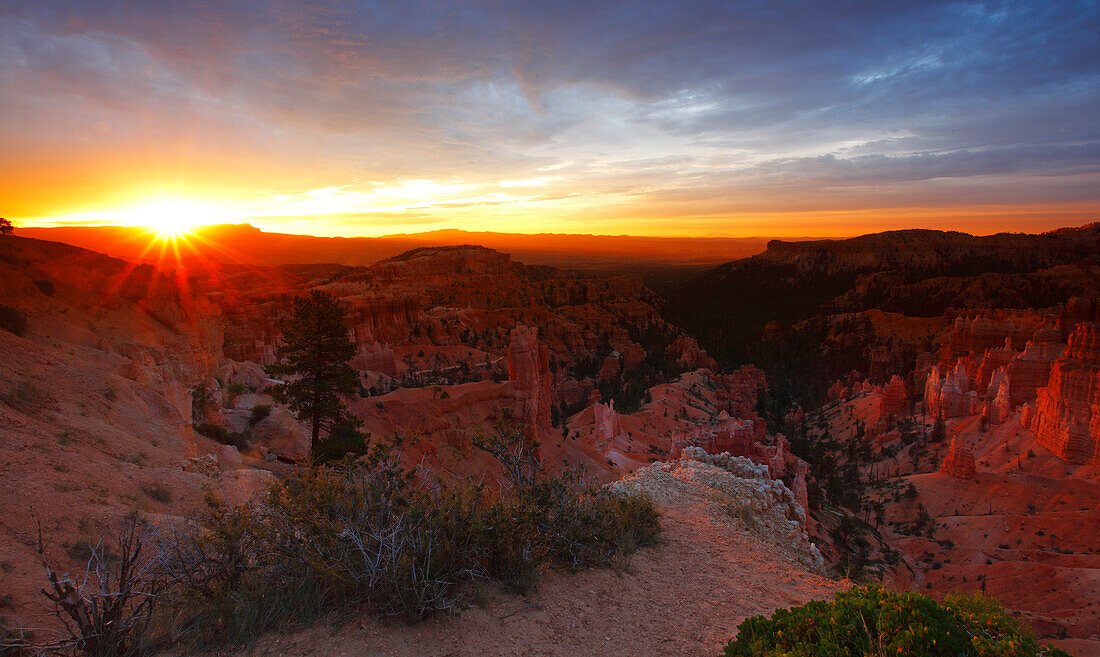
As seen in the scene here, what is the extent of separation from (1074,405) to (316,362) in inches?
1484

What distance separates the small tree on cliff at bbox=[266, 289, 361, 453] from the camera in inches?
516

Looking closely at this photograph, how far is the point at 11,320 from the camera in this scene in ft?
35.9

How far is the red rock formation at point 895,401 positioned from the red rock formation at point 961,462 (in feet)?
46.4

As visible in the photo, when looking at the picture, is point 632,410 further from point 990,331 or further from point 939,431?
point 990,331

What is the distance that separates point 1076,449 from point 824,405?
27.2 metres

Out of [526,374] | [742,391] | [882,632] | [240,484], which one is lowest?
[742,391]

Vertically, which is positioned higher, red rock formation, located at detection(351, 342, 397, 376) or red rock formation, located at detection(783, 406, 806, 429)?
red rock formation, located at detection(351, 342, 397, 376)

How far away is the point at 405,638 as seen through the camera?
425 cm

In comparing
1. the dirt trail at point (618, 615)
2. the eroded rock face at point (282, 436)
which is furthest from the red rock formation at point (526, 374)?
the dirt trail at point (618, 615)

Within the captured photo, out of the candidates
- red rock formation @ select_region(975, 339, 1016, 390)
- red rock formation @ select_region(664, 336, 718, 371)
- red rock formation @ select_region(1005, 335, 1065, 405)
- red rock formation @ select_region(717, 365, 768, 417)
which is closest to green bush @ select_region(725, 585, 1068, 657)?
red rock formation @ select_region(1005, 335, 1065, 405)

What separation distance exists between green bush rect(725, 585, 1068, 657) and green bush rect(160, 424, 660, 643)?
8.34 ft

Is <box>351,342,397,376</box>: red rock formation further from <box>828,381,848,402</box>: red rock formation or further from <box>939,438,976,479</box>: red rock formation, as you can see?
<box>828,381,848,402</box>: red rock formation

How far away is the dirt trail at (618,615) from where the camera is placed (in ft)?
13.9

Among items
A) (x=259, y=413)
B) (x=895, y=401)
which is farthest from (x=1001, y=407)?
(x=259, y=413)
